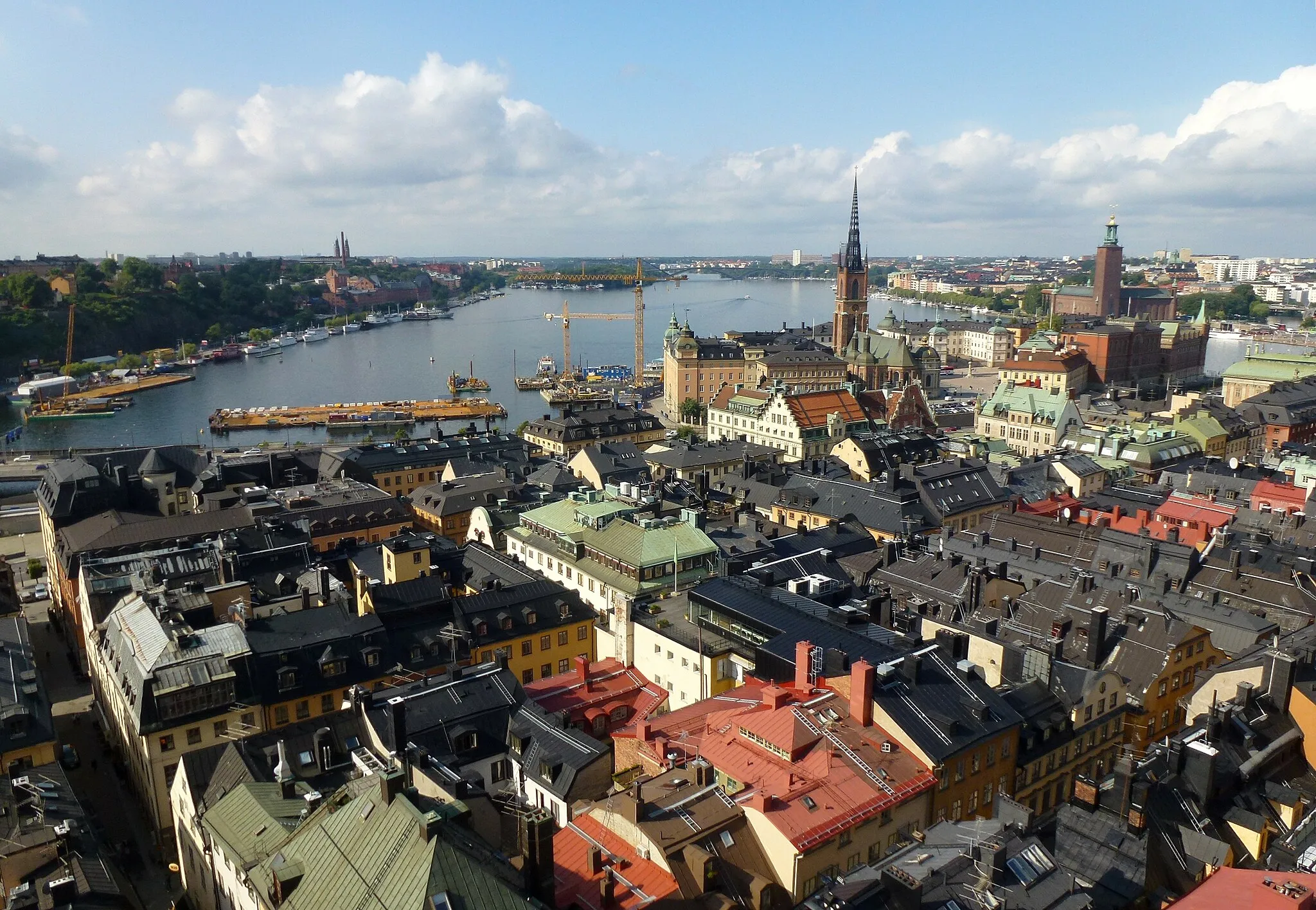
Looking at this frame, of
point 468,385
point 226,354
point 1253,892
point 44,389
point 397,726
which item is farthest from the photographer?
point 226,354

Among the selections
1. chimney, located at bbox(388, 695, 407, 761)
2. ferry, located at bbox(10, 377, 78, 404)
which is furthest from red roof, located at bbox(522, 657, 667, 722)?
ferry, located at bbox(10, 377, 78, 404)

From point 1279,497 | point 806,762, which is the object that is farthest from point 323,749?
point 1279,497

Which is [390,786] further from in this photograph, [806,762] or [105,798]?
[105,798]

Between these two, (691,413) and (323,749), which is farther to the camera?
(691,413)

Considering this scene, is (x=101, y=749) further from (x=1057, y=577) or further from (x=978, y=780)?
(x=1057, y=577)

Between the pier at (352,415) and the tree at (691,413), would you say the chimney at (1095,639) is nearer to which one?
the tree at (691,413)

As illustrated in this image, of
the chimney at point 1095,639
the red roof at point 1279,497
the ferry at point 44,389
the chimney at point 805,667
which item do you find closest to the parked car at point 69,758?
the chimney at point 805,667
